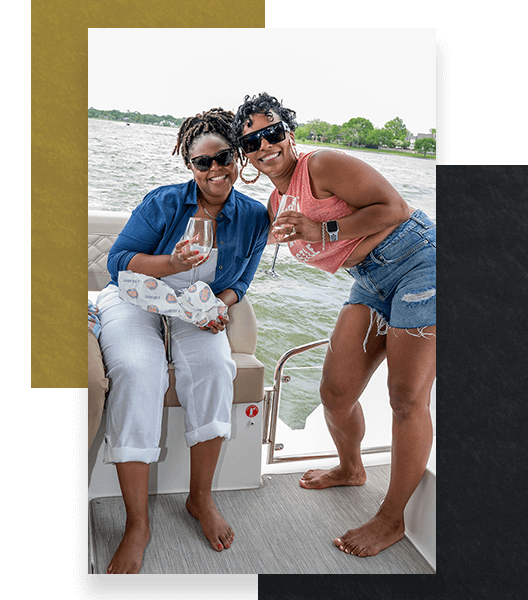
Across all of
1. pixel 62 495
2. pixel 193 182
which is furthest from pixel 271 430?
pixel 193 182

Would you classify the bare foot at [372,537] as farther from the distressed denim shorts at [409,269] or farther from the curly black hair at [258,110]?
the curly black hair at [258,110]

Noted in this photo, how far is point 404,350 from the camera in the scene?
218 centimetres

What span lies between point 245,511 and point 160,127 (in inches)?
58.8

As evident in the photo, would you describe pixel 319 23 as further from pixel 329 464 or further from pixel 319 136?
pixel 329 464

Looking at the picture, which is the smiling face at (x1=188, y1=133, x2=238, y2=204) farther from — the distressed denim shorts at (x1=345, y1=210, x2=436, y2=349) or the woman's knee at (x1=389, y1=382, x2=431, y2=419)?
the woman's knee at (x1=389, y1=382, x2=431, y2=419)

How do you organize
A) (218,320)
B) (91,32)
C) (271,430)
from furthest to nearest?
1. (271,430)
2. (218,320)
3. (91,32)

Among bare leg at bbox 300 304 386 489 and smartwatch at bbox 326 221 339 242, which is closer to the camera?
smartwatch at bbox 326 221 339 242

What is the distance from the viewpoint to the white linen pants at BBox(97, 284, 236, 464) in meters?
2.14

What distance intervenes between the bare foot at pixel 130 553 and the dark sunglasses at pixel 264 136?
1.43 metres

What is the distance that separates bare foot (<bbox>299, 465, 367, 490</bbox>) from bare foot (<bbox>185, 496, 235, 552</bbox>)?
0.38 m

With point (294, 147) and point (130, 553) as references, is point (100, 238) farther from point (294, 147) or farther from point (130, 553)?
point (130, 553)

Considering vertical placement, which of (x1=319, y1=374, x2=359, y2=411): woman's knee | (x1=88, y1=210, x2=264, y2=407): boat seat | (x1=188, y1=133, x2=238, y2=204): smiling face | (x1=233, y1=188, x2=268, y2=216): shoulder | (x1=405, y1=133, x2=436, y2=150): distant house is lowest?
(x1=319, y1=374, x2=359, y2=411): woman's knee

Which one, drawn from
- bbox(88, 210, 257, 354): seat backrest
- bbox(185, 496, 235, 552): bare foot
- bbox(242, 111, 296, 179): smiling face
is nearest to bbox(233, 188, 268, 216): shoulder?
bbox(242, 111, 296, 179): smiling face

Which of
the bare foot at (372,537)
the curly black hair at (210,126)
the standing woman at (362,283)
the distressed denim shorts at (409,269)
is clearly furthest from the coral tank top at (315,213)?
the bare foot at (372,537)
